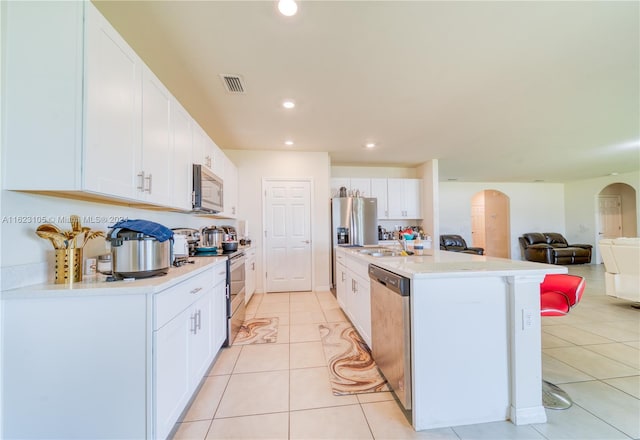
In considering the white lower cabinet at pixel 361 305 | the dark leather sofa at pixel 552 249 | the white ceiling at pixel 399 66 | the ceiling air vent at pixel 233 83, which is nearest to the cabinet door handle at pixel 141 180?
the white ceiling at pixel 399 66

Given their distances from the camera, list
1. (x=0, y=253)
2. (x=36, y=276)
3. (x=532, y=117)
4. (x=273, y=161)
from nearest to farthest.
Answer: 1. (x=0, y=253)
2. (x=36, y=276)
3. (x=532, y=117)
4. (x=273, y=161)

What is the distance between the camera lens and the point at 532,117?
3070mm

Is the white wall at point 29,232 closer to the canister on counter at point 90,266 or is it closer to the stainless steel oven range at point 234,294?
the canister on counter at point 90,266

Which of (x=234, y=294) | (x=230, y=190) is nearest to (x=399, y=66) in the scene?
(x=234, y=294)

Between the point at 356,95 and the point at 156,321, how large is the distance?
2.52 metres

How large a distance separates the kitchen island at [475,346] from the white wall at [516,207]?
6498 mm

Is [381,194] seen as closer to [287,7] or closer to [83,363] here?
[287,7]

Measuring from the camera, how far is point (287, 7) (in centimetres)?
147

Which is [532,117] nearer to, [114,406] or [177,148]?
[177,148]

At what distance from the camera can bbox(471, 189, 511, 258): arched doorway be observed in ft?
25.6

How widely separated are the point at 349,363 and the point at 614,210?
33.6ft

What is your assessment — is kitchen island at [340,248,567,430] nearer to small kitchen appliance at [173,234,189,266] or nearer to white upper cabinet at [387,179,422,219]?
small kitchen appliance at [173,234,189,266]

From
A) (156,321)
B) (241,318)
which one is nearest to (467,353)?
(156,321)

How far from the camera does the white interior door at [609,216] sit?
729 centimetres
